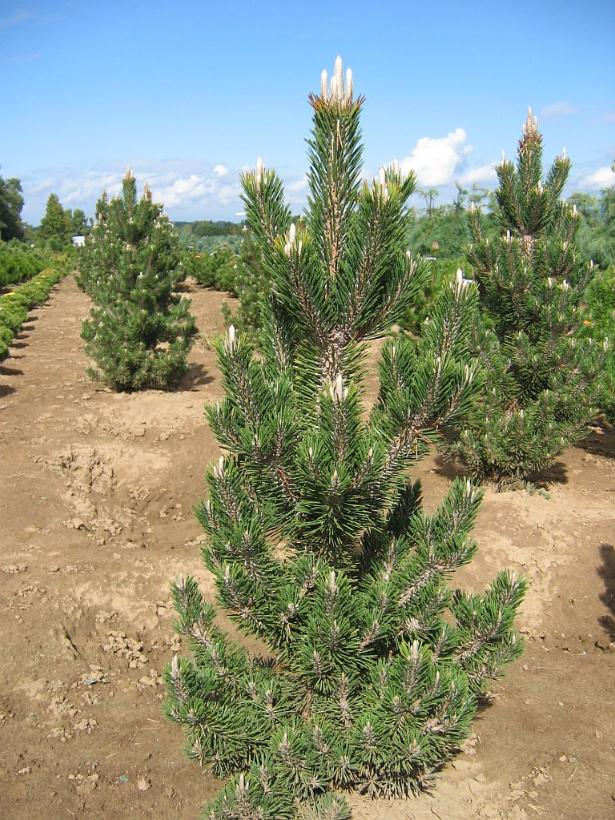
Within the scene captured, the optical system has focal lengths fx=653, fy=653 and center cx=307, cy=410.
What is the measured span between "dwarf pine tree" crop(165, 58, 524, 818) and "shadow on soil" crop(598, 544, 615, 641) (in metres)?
3.56

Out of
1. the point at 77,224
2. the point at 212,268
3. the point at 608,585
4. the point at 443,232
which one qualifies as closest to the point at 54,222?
the point at 77,224

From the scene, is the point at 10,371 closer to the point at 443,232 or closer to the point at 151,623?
the point at 151,623

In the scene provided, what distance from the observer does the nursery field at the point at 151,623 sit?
433cm

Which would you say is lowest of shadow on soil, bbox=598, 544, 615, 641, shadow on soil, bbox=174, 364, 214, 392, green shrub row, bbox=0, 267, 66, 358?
shadow on soil, bbox=598, 544, 615, 641

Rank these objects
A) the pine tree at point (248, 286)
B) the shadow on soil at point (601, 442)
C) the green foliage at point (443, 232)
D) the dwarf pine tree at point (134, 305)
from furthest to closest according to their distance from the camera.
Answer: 1. the green foliage at point (443, 232)
2. the pine tree at point (248, 286)
3. the dwarf pine tree at point (134, 305)
4. the shadow on soil at point (601, 442)

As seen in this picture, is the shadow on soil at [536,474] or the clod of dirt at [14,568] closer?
the clod of dirt at [14,568]

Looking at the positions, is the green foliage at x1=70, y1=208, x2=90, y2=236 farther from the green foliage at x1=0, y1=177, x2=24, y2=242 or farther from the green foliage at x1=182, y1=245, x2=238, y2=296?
the green foliage at x1=182, y1=245, x2=238, y2=296

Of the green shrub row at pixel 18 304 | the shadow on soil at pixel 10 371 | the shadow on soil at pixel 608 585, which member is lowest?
the shadow on soil at pixel 608 585

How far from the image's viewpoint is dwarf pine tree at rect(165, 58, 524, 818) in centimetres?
324

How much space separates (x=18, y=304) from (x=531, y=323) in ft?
59.0

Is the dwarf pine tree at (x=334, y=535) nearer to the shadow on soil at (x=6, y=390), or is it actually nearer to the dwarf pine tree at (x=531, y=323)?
the dwarf pine tree at (x=531, y=323)

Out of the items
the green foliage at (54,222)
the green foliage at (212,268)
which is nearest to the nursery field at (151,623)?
the green foliage at (212,268)

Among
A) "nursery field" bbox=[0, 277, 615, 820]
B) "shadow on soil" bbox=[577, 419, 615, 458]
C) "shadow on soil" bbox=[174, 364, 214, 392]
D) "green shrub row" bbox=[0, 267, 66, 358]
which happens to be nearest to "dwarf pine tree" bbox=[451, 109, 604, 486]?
"nursery field" bbox=[0, 277, 615, 820]

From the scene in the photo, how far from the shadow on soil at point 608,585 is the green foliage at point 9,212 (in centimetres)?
5953
